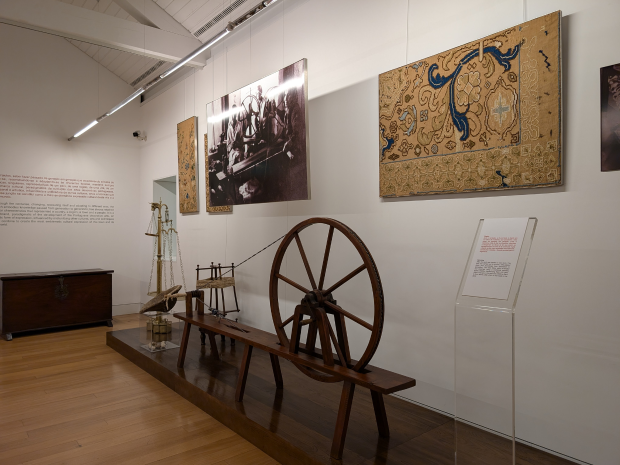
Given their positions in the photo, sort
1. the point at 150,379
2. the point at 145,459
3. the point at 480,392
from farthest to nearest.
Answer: the point at 150,379
the point at 145,459
the point at 480,392

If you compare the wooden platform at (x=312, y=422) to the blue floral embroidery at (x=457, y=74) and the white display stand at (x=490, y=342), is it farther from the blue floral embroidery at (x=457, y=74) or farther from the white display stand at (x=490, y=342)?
the blue floral embroidery at (x=457, y=74)

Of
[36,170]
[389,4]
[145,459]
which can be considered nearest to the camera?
[145,459]

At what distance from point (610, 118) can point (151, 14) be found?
5546 millimetres

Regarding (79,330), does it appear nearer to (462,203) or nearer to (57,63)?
(57,63)

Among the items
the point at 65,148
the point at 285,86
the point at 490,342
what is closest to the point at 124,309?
the point at 65,148

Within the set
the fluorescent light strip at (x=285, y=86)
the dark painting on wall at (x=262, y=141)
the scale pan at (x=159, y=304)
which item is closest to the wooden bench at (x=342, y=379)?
the scale pan at (x=159, y=304)

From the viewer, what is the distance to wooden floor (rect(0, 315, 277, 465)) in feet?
9.28

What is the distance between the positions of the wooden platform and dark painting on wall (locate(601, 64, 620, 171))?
1521mm

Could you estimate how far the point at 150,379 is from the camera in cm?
431

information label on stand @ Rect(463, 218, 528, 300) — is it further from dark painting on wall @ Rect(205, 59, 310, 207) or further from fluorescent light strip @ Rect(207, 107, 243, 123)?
fluorescent light strip @ Rect(207, 107, 243, 123)

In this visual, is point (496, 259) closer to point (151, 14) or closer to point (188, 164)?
point (188, 164)

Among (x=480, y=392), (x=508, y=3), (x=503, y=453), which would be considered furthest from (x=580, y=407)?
(x=508, y=3)

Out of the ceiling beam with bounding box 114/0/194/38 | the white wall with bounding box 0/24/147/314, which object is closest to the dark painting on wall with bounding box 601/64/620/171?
the ceiling beam with bounding box 114/0/194/38

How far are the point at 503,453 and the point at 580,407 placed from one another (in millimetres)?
832
